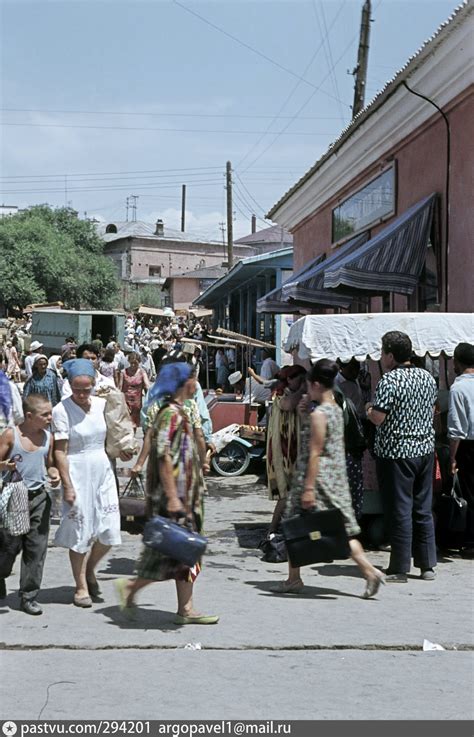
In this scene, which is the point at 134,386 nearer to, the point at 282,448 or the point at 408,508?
the point at 282,448

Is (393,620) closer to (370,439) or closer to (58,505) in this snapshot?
(370,439)

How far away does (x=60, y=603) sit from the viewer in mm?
6609

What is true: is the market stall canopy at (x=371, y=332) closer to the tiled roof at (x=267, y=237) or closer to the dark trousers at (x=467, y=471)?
the dark trousers at (x=467, y=471)

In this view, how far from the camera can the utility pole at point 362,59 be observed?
20.8m

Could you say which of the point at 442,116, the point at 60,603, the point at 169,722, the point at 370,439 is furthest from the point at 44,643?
the point at 442,116

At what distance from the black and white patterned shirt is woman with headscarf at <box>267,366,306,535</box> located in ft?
3.55

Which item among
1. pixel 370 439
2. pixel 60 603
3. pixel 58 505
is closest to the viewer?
pixel 60 603

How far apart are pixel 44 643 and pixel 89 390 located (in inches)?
67.1

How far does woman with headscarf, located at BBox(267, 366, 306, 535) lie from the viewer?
321 inches

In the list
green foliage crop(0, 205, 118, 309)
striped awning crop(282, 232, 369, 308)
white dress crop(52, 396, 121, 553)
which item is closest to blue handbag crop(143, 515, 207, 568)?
white dress crop(52, 396, 121, 553)

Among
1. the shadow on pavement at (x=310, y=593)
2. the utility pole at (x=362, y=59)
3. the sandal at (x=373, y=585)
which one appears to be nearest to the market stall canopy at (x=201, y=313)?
the utility pole at (x=362, y=59)

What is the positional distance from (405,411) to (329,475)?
99 centimetres

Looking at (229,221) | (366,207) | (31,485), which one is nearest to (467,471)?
(31,485)

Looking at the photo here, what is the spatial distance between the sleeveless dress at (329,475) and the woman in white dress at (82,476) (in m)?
1.28
